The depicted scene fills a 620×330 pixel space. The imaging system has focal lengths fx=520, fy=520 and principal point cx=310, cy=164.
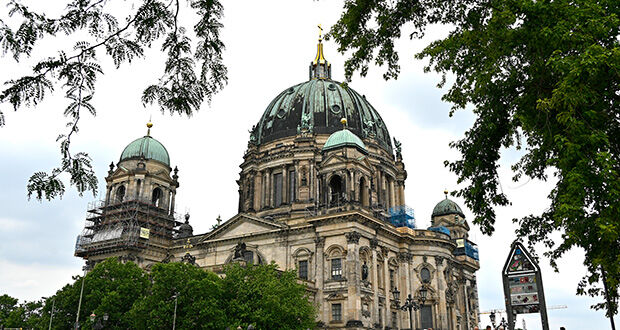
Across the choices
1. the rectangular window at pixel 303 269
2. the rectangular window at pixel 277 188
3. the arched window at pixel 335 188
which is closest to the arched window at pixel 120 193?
the rectangular window at pixel 277 188

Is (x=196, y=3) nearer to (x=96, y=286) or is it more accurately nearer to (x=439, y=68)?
(x=439, y=68)

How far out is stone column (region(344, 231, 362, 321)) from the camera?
44750mm

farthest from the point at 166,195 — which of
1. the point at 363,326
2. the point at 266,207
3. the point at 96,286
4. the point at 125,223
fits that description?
the point at 363,326

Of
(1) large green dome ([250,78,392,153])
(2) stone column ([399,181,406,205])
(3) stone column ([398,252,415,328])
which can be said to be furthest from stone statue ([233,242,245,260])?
(2) stone column ([399,181,406,205])

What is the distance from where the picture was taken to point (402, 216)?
60812 millimetres

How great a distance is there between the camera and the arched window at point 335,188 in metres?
53.3

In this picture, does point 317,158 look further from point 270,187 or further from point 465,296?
point 465,296

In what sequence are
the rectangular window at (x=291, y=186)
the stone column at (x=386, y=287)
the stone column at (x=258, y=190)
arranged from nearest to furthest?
the stone column at (x=386, y=287)
the rectangular window at (x=291, y=186)
the stone column at (x=258, y=190)

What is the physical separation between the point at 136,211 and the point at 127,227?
2030mm

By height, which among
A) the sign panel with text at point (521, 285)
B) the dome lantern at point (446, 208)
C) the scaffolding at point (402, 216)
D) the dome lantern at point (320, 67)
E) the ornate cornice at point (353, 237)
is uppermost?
the dome lantern at point (320, 67)

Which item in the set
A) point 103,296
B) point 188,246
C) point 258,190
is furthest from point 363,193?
point 103,296

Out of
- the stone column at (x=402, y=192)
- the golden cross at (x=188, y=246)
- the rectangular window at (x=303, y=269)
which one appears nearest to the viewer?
the rectangular window at (x=303, y=269)

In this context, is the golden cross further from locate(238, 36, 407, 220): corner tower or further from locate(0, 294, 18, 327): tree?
locate(0, 294, 18, 327): tree

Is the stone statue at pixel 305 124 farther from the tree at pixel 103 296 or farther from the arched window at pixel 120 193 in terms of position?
the tree at pixel 103 296
